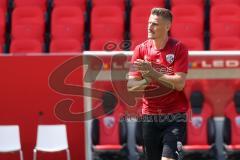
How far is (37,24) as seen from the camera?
9.53 metres

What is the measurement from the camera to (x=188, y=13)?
933 centimetres

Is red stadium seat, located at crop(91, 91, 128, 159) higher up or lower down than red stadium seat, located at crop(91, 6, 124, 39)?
lower down

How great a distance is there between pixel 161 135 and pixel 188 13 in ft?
15.2

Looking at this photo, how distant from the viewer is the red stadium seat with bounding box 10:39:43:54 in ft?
30.2

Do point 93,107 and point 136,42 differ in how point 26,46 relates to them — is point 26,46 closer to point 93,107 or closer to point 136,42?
point 136,42

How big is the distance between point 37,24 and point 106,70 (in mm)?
2394

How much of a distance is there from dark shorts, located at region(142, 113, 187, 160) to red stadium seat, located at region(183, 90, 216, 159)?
242 cm

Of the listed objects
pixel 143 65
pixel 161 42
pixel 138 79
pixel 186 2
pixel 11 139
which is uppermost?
pixel 186 2

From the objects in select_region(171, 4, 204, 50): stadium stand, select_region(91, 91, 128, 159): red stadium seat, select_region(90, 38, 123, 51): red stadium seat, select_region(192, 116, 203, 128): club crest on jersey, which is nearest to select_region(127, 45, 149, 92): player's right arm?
select_region(91, 91, 128, 159): red stadium seat

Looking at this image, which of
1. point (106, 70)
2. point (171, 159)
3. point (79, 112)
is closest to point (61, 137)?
point (79, 112)

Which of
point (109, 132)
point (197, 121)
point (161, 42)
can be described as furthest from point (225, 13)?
point (161, 42)

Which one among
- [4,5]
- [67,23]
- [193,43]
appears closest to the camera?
[193,43]

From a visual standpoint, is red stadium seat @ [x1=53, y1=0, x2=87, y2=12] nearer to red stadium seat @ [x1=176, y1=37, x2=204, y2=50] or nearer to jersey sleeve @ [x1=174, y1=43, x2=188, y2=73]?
red stadium seat @ [x1=176, y1=37, x2=204, y2=50]

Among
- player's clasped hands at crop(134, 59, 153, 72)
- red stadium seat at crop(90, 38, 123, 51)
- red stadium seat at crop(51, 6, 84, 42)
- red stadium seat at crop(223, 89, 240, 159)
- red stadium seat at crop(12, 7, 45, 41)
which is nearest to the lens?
player's clasped hands at crop(134, 59, 153, 72)
